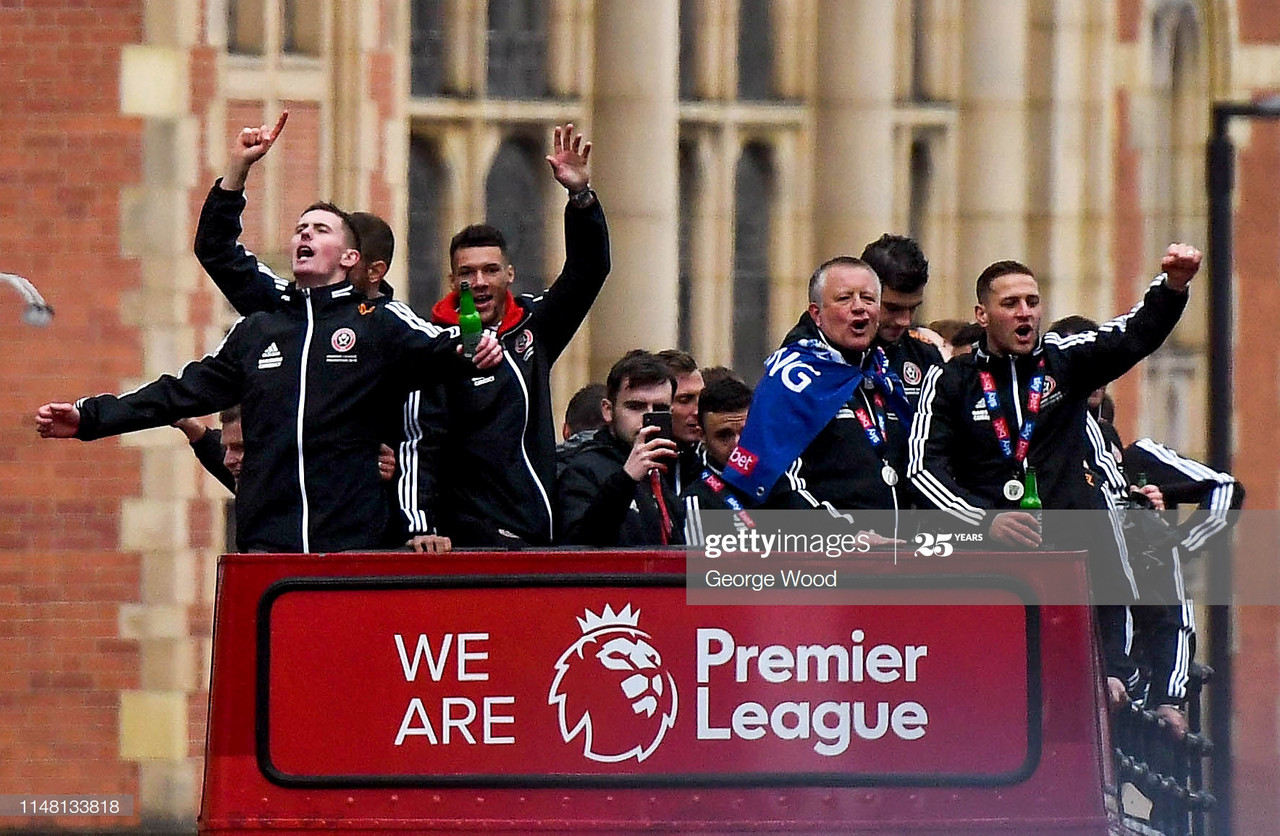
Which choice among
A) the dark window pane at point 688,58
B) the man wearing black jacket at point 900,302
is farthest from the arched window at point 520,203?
the man wearing black jacket at point 900,302

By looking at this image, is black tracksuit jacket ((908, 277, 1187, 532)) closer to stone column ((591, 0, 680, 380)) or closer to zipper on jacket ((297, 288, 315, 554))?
zipper on jacket ((297, 288, 315, 554))

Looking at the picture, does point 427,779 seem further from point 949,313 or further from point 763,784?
point 949,313

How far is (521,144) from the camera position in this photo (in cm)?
1658

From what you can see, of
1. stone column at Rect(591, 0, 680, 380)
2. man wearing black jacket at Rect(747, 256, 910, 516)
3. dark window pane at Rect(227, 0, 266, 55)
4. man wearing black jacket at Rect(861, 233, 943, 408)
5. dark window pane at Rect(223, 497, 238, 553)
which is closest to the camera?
man wearing black jacket at Rect(747, 256, 910, 516)

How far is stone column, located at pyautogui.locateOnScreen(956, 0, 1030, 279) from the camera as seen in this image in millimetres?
18016

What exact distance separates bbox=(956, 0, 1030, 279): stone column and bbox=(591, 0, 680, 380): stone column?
2382 mm

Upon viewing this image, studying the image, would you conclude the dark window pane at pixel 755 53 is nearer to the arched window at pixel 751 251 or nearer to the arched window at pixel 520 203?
the arched window at pixel 751 251

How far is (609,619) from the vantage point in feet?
26.2

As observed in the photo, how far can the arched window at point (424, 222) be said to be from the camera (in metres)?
16.2

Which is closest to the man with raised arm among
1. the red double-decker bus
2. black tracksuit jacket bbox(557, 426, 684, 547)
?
the red double-decker bus

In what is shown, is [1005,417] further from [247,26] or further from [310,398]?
[247,26]

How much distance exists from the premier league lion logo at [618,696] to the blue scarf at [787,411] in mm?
596

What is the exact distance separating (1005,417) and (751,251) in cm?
862

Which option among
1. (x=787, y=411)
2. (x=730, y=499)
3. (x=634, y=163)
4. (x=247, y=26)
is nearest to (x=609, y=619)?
(x=730, y=499)
